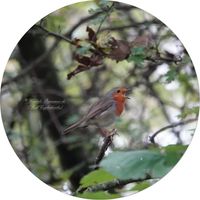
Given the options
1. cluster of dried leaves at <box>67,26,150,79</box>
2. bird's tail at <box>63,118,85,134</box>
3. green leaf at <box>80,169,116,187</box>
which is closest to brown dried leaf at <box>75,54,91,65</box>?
cluster of dried leaves at <box>67,26,150,79</box>

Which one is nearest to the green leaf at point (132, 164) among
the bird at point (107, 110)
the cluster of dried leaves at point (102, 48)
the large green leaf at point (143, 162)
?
the large green leaf at point (143, 162)

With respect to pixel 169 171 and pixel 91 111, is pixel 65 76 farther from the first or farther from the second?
pixel 169 171

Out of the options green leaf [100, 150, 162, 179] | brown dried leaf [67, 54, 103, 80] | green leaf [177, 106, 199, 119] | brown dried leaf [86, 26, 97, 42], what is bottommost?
green leaf [100, 150, 162, 179]

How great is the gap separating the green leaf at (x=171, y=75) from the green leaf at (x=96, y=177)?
235 mm

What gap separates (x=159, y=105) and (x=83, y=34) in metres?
0.20

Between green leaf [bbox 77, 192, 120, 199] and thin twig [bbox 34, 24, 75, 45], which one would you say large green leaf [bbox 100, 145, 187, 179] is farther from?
thin twig [bbox 34, 24, 75, 45]

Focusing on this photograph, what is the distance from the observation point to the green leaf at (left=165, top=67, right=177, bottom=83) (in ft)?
5.24

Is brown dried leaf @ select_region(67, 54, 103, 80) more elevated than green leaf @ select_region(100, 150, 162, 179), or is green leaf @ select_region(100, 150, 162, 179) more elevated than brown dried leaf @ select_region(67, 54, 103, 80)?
brown dried leaf @ select_region(67, 54, 103, 80)

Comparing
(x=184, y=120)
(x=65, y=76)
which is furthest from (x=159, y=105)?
(x=65, y=76)

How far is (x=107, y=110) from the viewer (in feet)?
5.19

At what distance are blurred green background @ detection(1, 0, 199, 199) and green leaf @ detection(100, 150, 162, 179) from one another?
6 cm

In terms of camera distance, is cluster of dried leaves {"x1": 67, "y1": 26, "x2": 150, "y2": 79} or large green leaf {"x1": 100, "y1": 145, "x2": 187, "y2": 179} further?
cluster of dried leaves {"x1": 67, "y1": 26, "x2": 150, "y2": 79}

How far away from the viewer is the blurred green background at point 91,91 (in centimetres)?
158

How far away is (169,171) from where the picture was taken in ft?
5.03
